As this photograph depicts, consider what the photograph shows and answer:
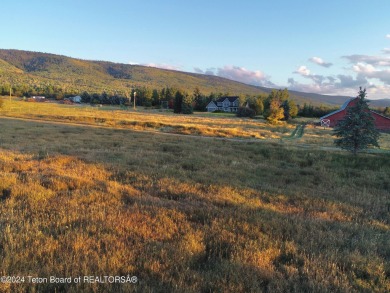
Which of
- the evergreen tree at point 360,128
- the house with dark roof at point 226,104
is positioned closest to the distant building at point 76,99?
the house with dark roof at point 226,104

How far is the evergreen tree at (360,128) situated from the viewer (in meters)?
20.9

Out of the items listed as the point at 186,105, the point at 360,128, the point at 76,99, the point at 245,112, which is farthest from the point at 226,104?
the point at 360,128

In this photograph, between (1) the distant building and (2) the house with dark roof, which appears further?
(1) the distant building

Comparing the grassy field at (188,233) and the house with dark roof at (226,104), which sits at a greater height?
the house with dark roof at (226,104)

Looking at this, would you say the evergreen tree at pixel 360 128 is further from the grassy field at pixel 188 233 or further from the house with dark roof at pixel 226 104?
the house with dark roof at pixel 226 104

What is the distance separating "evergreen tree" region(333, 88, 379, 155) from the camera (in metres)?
20.9

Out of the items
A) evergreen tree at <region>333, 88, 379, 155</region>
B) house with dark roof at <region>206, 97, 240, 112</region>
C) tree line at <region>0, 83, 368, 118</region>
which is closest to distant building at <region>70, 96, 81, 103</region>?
tree line at <region>0, 83, 368, 118</region>

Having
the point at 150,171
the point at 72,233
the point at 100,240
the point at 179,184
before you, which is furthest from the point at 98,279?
the point at 150,171

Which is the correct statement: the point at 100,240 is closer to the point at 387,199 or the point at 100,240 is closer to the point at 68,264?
the point at 68,264

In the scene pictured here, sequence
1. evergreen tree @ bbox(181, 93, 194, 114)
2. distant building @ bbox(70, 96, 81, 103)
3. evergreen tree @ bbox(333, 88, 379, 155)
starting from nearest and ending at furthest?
1. evergreen tree @ bbox(333, 88, 379, 155)
2. evergreen tree @ bbox(181, 93, 194, 114)
3. distant building @ bbox(70, 96, 81, 103)

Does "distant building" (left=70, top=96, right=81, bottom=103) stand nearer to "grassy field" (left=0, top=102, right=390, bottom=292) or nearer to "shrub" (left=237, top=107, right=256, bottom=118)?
"shrub" (left=237, top=107, right=256, bottom=118)

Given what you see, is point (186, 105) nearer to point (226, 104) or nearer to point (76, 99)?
point (226, 104)

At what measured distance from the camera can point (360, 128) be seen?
2108 centimetres

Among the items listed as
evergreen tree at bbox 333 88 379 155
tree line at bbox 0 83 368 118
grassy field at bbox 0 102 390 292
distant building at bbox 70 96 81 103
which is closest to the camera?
grassy field at bbox 0 102 390 292
